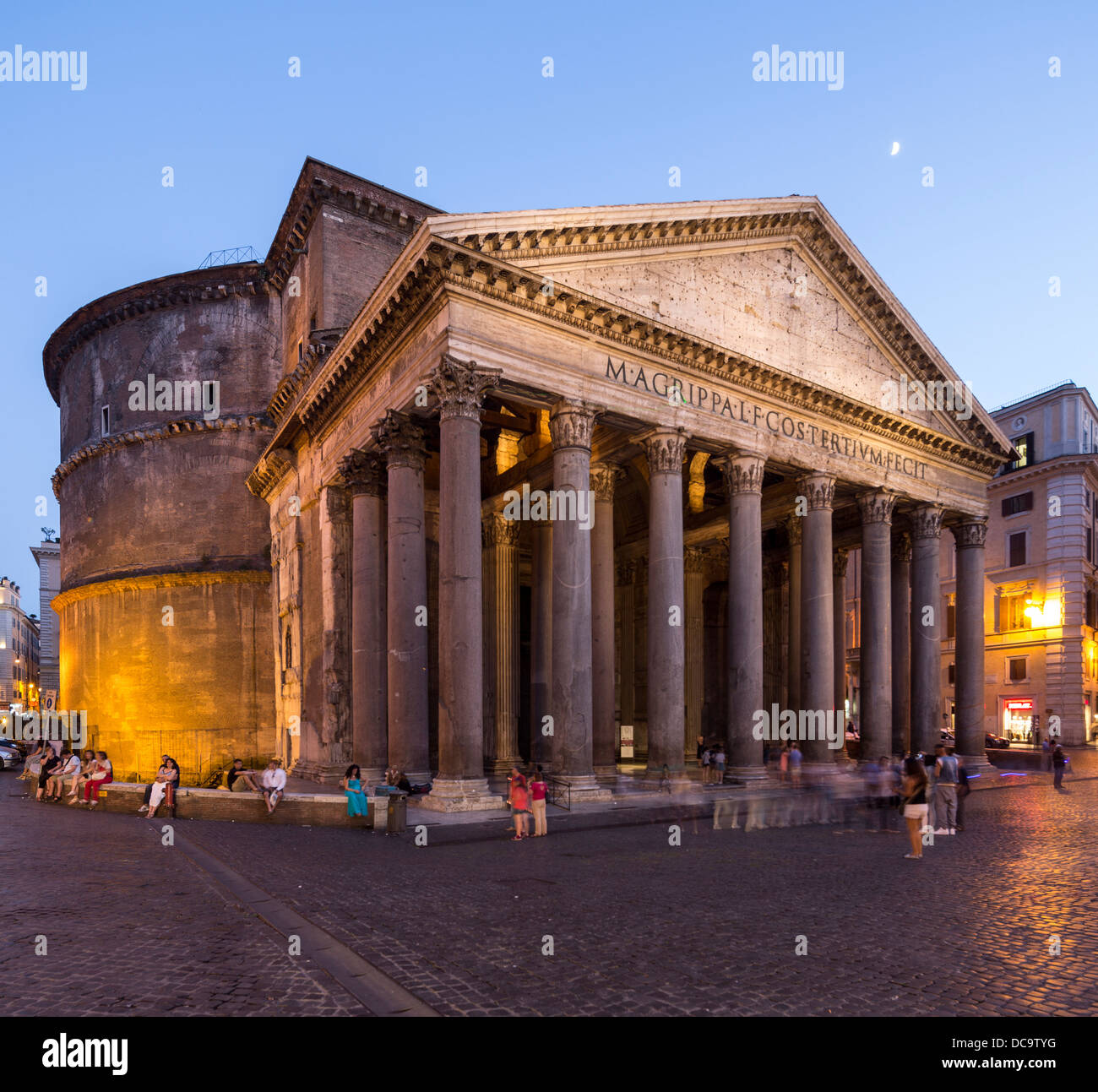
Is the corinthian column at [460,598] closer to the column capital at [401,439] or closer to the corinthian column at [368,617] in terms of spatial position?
the column capital at [401,439]

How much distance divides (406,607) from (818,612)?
1066cm

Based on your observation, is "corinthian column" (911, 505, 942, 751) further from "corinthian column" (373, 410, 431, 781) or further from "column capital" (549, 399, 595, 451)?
"corinthian column" (373, 410, 431, 781)

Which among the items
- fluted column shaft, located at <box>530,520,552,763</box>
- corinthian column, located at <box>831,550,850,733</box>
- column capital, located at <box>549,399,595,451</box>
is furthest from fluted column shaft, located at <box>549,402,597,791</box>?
corinthian column, located at <box>831,550,850,733</box>

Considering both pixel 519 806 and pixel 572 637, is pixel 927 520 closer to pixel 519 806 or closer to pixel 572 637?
pixel 572 637

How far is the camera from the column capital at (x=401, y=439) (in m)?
17.1

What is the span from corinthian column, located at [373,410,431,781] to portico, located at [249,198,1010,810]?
0.05 meters

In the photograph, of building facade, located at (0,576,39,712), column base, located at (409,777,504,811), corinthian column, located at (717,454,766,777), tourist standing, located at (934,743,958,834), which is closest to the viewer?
tourist standing, located at (934,743,958,834)

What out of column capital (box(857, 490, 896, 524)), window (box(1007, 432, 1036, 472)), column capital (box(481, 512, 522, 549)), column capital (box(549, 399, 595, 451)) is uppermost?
window (box(1007, 432, 1036, 472))

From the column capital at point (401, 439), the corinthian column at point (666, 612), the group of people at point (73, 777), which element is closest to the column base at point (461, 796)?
the corinthian column at point (666, 612)

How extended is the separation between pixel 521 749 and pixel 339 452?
10.2 metres

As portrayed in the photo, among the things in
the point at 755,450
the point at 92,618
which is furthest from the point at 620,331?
the point at 92,618

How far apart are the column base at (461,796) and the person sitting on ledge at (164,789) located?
5.30 metres

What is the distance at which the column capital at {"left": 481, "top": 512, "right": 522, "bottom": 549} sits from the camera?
74.4ft

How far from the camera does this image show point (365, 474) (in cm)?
1955
